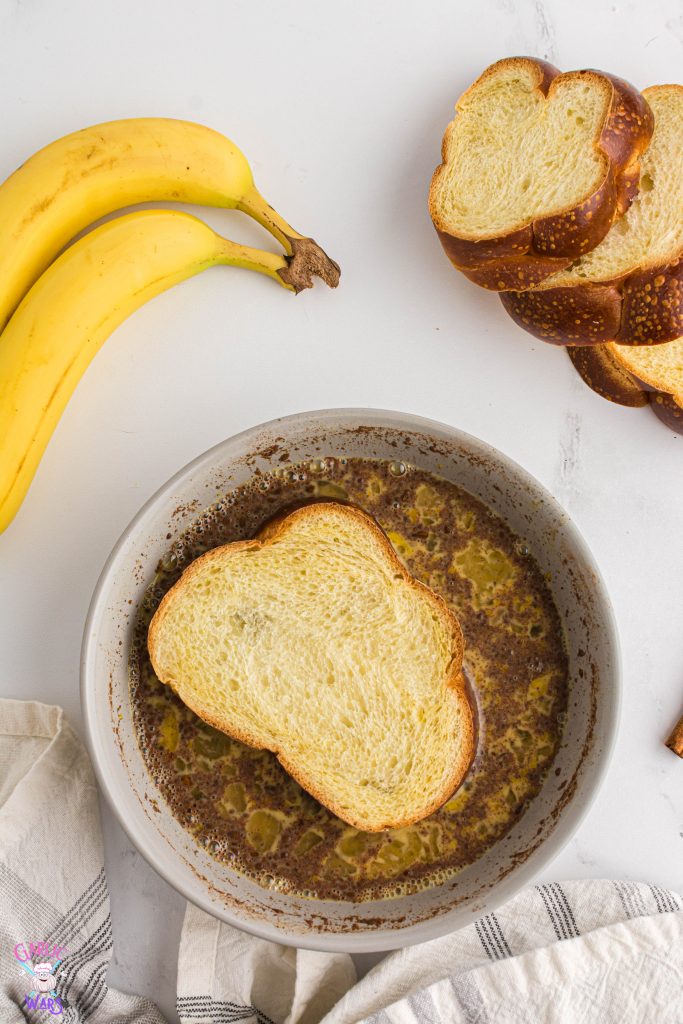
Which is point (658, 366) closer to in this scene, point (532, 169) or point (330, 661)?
point (532, 169)

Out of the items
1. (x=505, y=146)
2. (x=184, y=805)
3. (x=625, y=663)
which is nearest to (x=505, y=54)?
(x=505, y=146)

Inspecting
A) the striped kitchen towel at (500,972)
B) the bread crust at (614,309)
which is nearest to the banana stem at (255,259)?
the bread crust at (614,309)

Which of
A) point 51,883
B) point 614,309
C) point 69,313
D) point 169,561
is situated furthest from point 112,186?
point 51,883

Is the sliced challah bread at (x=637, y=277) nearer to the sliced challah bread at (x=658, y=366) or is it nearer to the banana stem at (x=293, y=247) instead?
the sliced challah bread at (x=658, y=366)

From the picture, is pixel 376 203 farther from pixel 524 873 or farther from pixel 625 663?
pixel 524 873

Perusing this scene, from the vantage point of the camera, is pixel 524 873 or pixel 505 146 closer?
pixel 524 873

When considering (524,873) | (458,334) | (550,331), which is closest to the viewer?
(524,873)
